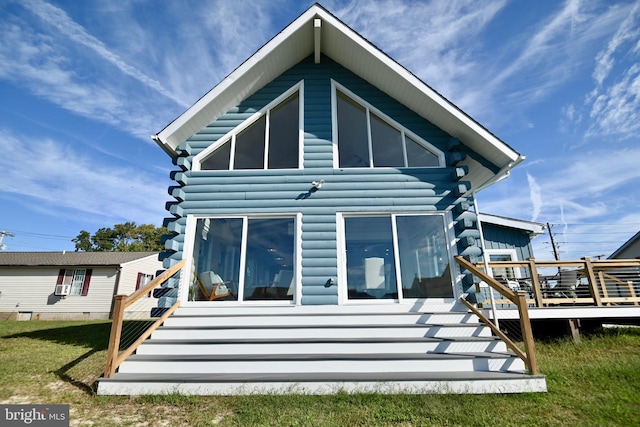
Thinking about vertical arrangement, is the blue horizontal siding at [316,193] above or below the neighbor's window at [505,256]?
above

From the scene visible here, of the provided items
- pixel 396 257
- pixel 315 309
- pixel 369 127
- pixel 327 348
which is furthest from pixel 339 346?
pixel 369 127

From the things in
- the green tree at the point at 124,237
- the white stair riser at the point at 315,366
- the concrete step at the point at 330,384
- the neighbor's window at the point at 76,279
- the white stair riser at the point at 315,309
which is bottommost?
the concrete step at the point at 330,384

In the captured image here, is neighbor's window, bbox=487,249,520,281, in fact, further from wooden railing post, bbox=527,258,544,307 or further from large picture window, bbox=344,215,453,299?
large picture window, bbox=344,215,453,299

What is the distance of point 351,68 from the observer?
7023 millimetres

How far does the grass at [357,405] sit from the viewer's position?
3059 millimetres

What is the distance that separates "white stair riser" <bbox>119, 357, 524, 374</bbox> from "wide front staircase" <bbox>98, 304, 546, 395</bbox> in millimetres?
13

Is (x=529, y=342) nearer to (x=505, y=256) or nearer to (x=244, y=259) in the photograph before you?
(x=244, y=259)

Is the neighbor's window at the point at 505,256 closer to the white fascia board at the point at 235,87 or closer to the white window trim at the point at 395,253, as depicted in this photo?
the white window trim at the point at 395,253

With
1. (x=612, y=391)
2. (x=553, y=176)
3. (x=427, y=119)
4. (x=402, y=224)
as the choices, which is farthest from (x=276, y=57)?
(x=553, y=176)

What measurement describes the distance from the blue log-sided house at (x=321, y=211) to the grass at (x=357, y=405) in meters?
0.67

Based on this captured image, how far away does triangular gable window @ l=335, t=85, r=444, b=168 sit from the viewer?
256 inches

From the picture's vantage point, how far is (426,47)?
28.6 ft

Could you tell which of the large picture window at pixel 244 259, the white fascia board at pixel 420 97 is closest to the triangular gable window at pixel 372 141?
the white fascia board at pixel 420 97

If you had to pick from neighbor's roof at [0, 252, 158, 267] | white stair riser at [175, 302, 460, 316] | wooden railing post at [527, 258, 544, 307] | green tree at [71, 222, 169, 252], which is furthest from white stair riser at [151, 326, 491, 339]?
green tree at [71, 222, 169, 252]
